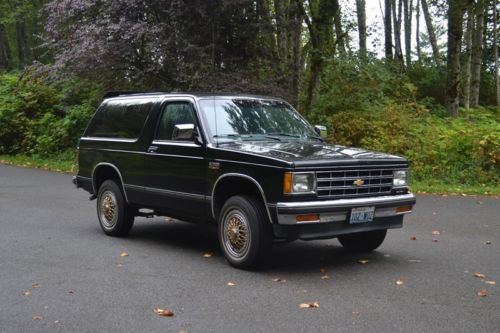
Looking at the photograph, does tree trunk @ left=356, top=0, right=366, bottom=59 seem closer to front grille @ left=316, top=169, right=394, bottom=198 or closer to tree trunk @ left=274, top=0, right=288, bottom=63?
tree trunk @ left=274, top=0, right=288, bottom=63

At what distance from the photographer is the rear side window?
8.52 meters

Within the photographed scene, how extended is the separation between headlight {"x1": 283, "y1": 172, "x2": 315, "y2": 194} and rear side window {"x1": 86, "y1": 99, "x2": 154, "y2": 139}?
9.42ft

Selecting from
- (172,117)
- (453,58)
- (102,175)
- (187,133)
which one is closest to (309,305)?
(187,133)

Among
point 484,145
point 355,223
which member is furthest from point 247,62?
point 355,223

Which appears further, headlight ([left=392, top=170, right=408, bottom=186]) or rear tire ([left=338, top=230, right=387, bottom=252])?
rear tire ([left=338, top=230, right=387, bottom=252])

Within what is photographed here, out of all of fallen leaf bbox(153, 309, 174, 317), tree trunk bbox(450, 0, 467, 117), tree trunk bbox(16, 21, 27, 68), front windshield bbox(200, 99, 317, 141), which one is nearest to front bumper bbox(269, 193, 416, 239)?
front windshield bbox(200, 99, 317, 141)

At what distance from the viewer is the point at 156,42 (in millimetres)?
15750

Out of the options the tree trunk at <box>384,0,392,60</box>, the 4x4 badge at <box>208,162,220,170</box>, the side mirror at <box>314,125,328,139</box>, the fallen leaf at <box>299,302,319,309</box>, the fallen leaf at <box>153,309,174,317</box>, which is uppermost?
the tree trunk at <box>384,0,392,60</box>

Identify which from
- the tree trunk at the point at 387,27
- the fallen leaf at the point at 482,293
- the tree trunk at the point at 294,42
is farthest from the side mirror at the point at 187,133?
the tree trunk at the point at 387,27

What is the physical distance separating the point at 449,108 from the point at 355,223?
1490cm

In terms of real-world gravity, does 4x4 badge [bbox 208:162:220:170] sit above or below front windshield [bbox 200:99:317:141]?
below

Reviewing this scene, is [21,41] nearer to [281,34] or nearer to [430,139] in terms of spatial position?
[281,34]

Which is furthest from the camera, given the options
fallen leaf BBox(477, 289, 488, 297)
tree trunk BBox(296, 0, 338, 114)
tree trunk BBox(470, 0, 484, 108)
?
tree trunk BBox(470, 0, 484, 108)

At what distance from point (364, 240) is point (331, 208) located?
1.53 m
